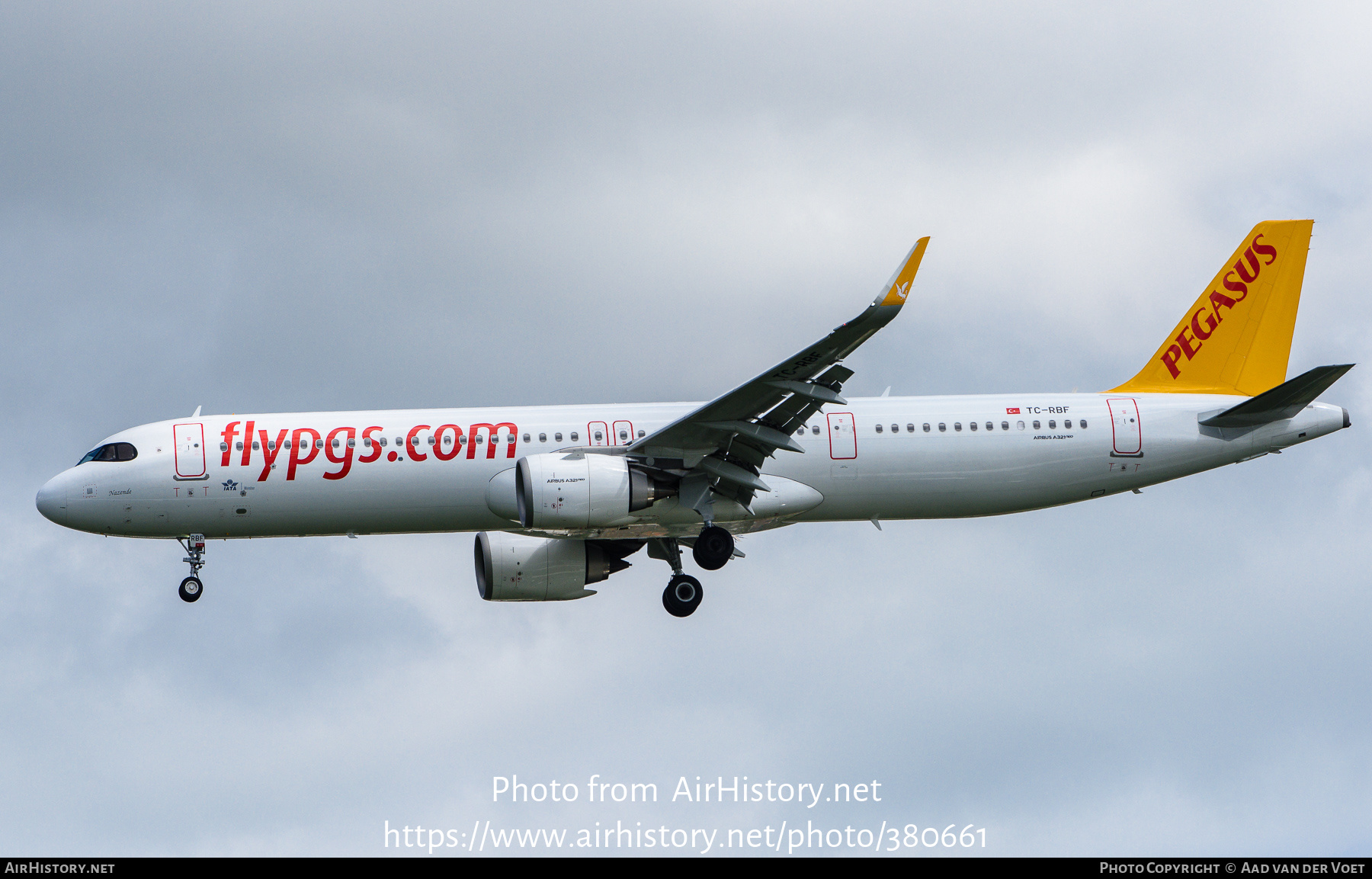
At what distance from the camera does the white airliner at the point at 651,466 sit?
2936 centimetres

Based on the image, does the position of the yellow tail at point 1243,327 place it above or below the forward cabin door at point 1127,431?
above

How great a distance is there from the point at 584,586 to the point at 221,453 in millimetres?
8322

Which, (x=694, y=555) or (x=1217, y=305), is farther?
(x=1217, y=305)

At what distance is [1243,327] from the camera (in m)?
35.1

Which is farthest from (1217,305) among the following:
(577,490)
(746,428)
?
(577,490)

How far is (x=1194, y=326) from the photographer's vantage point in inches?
1383

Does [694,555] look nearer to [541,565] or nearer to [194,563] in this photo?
[541,565]

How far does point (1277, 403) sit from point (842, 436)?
9.13 m

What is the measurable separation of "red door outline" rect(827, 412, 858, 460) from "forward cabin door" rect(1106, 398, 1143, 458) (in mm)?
5586

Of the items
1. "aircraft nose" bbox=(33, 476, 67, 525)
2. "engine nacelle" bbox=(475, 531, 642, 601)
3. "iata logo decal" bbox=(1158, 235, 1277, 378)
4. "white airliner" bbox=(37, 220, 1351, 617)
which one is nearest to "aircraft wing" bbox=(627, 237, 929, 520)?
"white airliner" bbox=(37, 220, 1351, 617)

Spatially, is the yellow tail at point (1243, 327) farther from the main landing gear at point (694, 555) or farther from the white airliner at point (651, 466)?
the main landing gear at point (694, 555)

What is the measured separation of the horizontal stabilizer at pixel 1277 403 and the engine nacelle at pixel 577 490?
41.1 feet

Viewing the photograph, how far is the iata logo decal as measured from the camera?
3488cm

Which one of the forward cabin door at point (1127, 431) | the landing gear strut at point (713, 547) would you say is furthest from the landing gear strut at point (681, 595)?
the forward cabin door at point (1127, 431)
